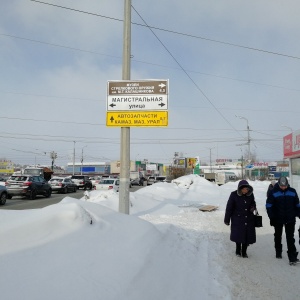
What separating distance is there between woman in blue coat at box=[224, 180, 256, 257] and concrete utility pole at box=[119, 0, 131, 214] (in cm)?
337

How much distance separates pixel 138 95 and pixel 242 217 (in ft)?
14.9

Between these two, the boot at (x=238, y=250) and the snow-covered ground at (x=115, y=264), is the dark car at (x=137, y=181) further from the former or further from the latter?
the snow-covered ground at (x=115, y=264)

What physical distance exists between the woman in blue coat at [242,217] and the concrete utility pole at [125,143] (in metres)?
3.37

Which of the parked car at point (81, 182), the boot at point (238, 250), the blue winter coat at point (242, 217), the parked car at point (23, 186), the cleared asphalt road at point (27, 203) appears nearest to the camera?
the blue winter coat at point (242, 217)

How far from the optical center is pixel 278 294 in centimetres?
467

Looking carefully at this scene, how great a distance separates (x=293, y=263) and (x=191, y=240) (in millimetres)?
2518

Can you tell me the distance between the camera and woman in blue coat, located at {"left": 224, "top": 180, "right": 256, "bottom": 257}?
22.1 feet

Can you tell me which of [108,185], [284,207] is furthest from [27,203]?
[284,207]

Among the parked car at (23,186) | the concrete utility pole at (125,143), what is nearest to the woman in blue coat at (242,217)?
the concrete utility pole at (125,143)

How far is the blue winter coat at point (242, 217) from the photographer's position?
6727 millimetres

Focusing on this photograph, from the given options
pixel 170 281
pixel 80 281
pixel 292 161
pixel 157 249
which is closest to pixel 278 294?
pixel 170 281

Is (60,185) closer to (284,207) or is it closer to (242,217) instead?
(242,217)

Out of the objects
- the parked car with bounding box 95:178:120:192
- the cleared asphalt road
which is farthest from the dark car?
the cleared asphalt road

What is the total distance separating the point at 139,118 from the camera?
9.59 metres
